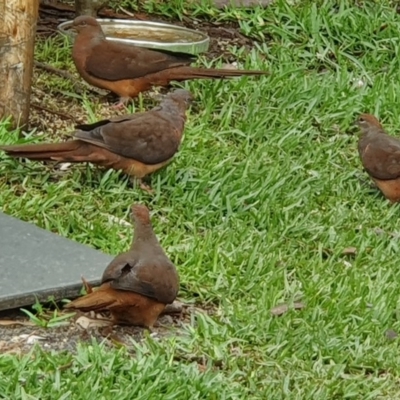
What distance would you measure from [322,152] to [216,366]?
3.24 meters

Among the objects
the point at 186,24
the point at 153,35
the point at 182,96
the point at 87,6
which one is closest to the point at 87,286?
the point at 182,96

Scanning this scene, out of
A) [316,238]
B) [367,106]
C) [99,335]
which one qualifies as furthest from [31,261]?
[367,106]

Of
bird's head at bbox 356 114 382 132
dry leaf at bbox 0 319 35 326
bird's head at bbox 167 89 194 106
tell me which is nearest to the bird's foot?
bird's head at bbox 167 89 194 106

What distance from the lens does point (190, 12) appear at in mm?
10820

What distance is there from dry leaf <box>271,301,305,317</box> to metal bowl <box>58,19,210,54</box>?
3.83 metres

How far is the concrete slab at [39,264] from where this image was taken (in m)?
5.76

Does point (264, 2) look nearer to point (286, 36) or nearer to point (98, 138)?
point (286, 36)

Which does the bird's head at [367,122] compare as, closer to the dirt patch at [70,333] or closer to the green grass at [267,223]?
the green grass at [267,223]

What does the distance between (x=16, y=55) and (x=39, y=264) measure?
7.04ft

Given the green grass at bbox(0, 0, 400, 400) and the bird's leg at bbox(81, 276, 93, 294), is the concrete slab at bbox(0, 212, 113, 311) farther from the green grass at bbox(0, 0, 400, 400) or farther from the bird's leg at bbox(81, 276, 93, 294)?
the green grass at bbox(0, 0, 400, 400)

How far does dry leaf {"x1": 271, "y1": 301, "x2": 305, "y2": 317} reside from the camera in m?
5.98

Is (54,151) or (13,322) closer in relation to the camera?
(13,322)

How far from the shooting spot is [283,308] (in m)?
6.03

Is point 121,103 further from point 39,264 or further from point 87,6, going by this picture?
point 39,264
